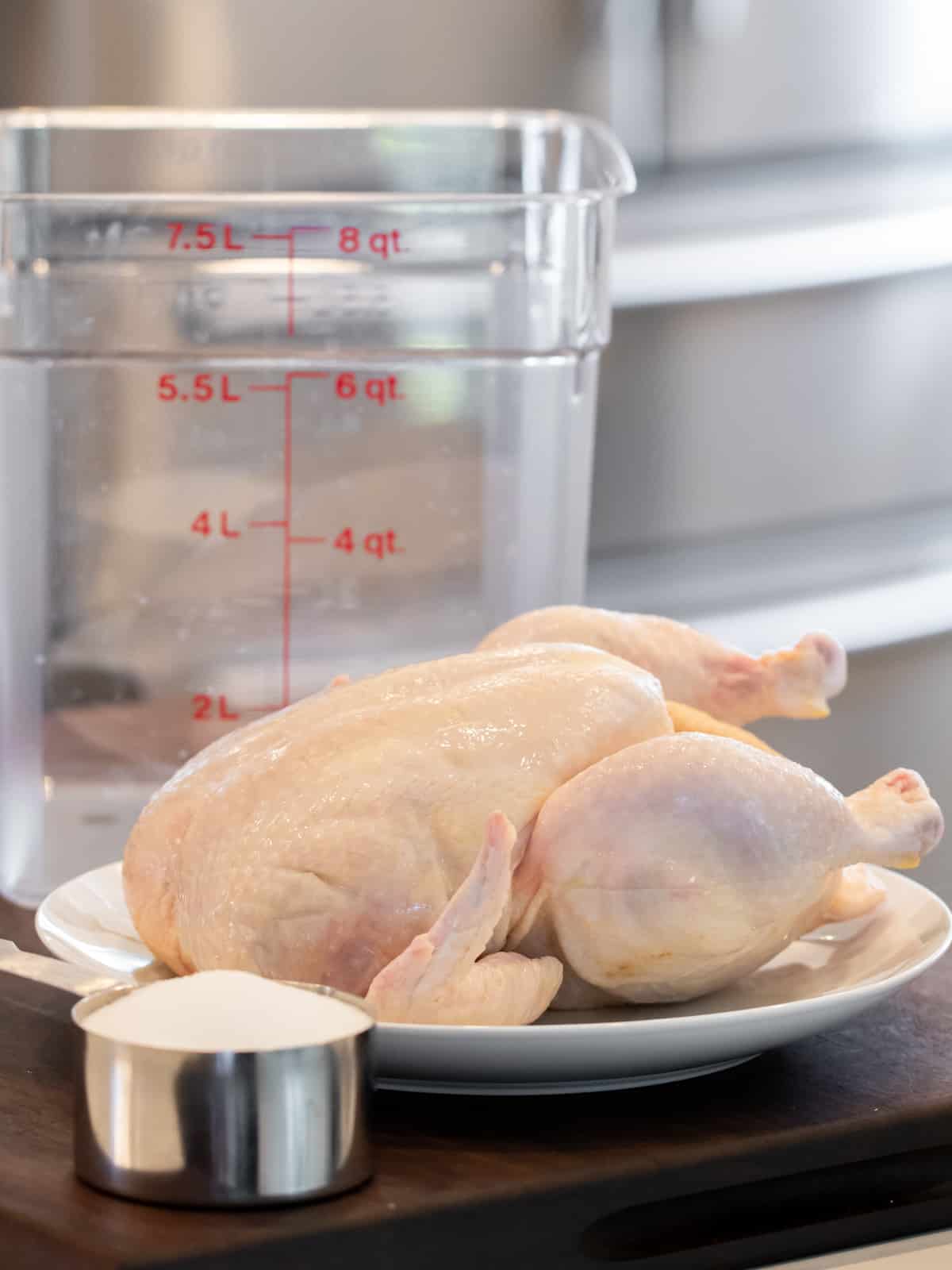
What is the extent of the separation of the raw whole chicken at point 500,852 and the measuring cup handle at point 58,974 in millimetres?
46

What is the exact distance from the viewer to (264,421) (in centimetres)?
92

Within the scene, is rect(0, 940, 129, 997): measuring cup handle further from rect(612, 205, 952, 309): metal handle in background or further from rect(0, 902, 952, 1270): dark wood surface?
rect(612, 205, 952, 309): metal handle in background

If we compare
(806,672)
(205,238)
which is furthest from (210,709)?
(806,672)

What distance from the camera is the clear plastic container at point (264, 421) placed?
91 cm

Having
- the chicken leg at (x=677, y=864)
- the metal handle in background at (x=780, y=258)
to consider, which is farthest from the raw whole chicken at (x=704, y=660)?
the metal handle in background at (x=780, y=258)

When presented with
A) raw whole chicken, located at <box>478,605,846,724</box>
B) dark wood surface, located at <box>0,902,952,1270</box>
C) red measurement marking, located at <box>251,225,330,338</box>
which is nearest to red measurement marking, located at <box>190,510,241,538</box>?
red measurement marking, located at <box>251,225,330,338</box>

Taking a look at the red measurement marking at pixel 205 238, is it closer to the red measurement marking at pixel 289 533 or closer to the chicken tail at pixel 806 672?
the red measurement marking at pixel 289 533

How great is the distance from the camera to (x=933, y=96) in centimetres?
154

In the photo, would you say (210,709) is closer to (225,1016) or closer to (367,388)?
(367,388)

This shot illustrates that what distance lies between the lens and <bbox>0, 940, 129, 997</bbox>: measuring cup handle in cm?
51

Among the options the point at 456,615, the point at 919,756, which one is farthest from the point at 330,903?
the point at 919,756

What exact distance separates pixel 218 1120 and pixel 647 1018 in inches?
6.6

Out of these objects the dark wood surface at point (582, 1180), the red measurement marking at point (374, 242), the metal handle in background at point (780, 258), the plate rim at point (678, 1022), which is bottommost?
the dark wood surface at point (582, 1180)

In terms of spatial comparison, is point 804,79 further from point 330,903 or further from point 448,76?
point 330,903
